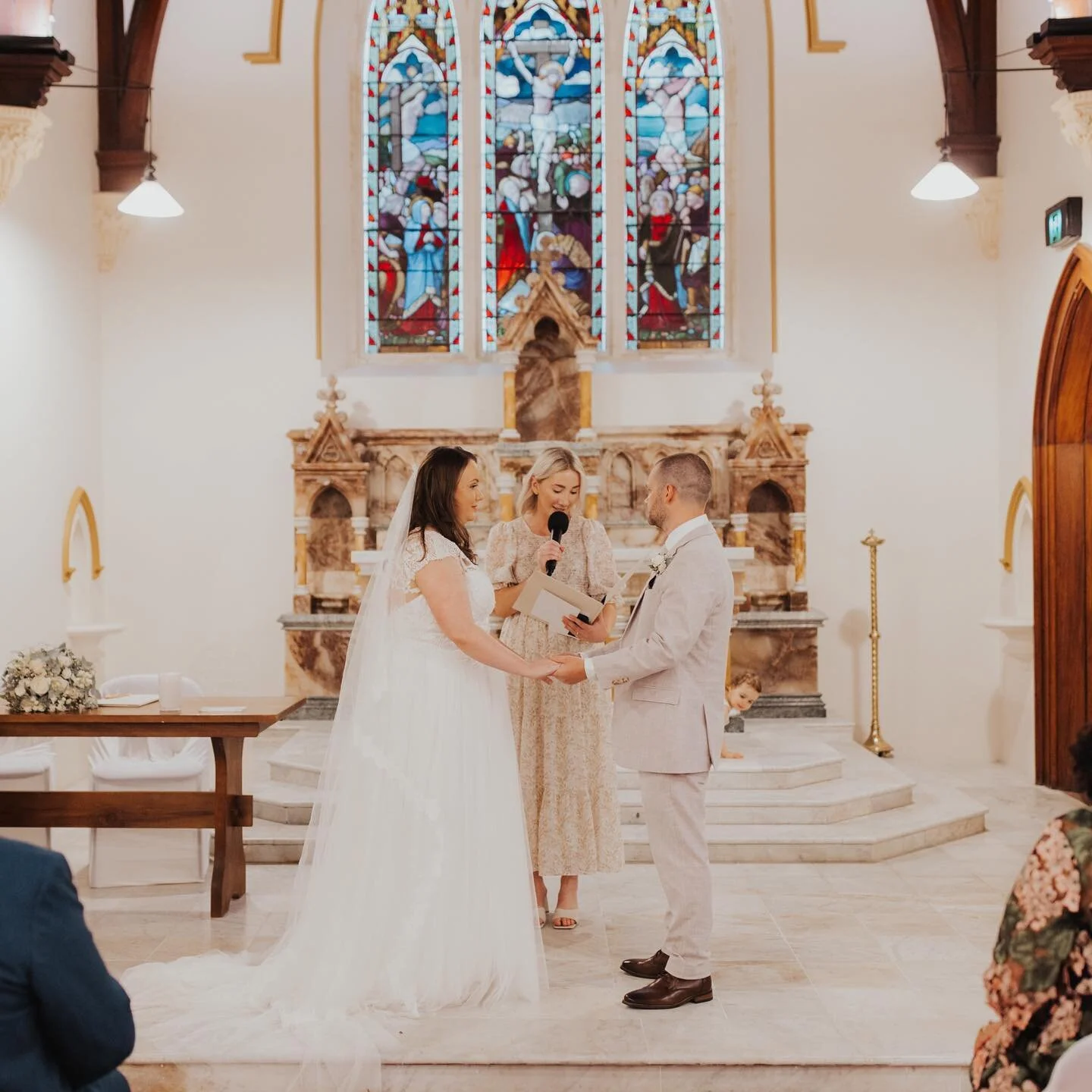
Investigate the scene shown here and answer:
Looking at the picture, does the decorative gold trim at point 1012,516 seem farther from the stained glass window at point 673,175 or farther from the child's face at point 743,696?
the child's face at point 743,696

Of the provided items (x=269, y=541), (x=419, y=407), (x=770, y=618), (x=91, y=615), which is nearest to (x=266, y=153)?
(x=419, y=407)

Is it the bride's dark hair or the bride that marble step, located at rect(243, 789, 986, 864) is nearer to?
the bride

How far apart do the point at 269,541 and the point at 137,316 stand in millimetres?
1752

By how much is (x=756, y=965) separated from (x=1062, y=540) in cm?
414

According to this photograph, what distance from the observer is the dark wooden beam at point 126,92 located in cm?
872

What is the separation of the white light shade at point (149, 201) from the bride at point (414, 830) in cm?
430

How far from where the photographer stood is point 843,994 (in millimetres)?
4062

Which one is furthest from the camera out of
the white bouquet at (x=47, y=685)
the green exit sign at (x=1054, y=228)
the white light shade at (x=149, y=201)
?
the white light shade at (x=149, y=201)

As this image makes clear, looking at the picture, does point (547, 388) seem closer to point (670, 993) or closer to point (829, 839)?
point (829, 839)

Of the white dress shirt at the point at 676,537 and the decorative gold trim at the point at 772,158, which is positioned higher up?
the decorative gold trim at the point at 772,158

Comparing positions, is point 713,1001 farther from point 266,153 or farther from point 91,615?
point 266,153

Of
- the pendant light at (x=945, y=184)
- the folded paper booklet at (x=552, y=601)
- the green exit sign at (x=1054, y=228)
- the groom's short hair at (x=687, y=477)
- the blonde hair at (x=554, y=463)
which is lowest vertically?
the folded paper booklet at (x=552, y=601)

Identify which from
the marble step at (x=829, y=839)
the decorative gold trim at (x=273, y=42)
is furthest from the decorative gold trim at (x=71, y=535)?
the marble step at (x=829, y=839)

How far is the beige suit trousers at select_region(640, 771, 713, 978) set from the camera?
387 cm
